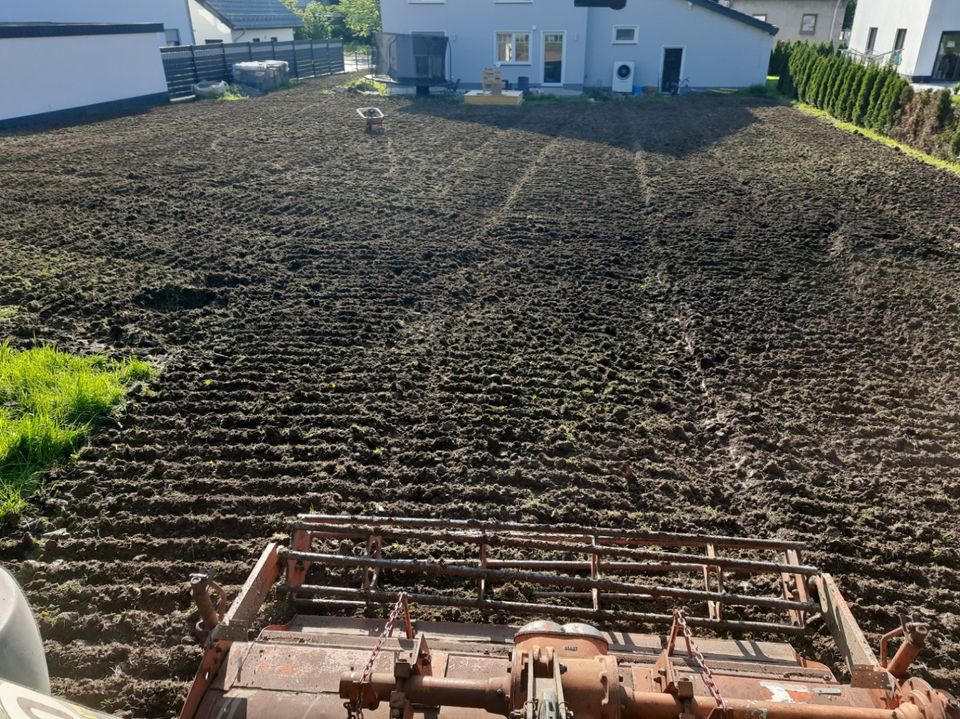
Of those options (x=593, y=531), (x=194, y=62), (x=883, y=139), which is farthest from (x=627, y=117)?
(x=593, y=531)

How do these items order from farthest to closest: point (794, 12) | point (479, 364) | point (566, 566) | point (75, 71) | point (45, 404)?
point (794, 12) → point (75, 71) → point (479, 364) → point (45, 404) → point (566, 566)

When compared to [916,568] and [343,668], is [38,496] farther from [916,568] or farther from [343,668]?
[916,568]

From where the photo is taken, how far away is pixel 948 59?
26.7m

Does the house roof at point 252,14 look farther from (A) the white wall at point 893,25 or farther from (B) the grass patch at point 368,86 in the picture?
(A) the white wall at point 893,25

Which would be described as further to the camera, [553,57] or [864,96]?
[553,57]

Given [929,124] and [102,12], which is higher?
[102,12]

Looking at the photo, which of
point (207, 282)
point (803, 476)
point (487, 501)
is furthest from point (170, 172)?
point (803, 476)

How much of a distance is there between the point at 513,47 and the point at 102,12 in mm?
16849

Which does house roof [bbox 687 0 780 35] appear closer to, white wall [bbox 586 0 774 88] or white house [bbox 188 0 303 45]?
white wall [bbox 586 0 774 88]

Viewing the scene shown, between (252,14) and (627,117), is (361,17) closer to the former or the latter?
(252,14)

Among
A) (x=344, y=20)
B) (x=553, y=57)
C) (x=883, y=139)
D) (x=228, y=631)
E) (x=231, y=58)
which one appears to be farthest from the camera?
(x=344, y=20)

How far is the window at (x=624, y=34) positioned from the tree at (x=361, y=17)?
26.4 meters

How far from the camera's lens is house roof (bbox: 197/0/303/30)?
119ft

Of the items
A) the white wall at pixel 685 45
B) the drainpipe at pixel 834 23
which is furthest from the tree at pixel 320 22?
the drainpipe at pixel 834 23
